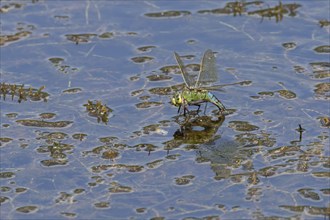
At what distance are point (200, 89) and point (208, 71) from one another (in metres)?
0.22

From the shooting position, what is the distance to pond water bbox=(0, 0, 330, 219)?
8570mm

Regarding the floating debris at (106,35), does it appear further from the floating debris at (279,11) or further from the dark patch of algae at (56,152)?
the dark patch of algae at (56,152)

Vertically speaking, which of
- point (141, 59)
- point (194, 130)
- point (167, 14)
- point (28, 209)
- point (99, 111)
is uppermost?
point (167, 14)

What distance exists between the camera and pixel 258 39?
12.0 meters

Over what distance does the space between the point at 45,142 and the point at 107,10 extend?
3674 millimetres

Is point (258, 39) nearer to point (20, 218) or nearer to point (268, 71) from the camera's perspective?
point (268, 71)

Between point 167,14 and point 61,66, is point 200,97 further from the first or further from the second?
point 167,14

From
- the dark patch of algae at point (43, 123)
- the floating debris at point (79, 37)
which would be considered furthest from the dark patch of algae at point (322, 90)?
the floating debris at point (79, 37)

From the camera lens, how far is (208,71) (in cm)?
1023

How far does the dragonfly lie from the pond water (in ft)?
0.56

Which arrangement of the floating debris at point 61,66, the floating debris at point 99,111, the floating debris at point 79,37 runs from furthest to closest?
the floating debris at point 79,37
the floating debris at point 61,66
the floating debris at point 99,111

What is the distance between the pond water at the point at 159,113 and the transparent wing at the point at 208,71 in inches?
10.9

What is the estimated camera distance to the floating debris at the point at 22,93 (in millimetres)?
10711

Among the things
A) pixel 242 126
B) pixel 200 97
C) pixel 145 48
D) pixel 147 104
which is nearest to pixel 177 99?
pixel 200 97
